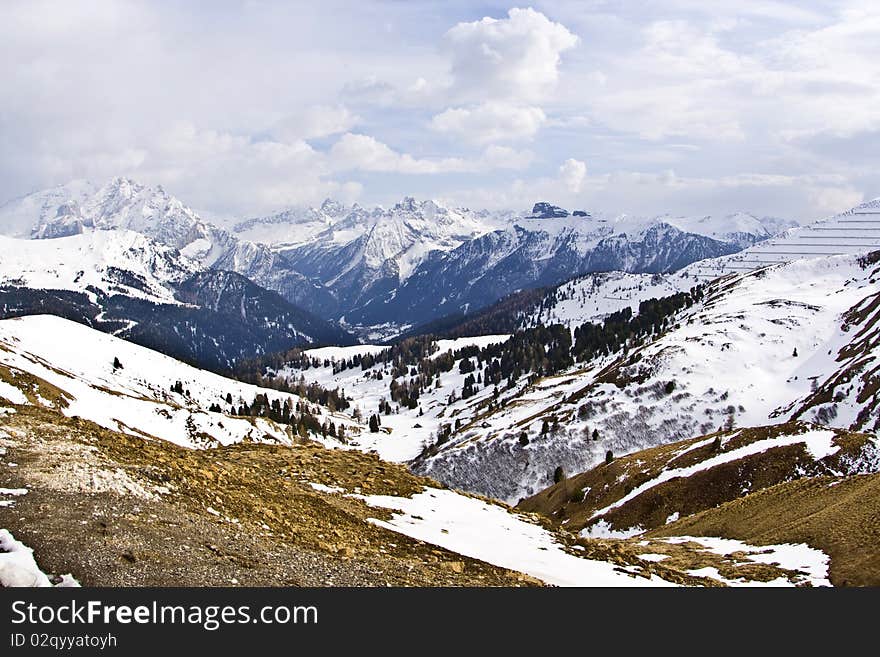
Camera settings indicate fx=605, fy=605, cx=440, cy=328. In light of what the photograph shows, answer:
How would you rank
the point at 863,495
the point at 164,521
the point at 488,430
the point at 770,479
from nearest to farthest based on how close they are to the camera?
the point at 164,521 < the point at 863,495 < the point at 770,479 < the point at 488,430

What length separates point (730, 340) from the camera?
17588 centimetres

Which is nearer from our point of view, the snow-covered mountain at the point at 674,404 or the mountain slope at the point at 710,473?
the mountain slope at the point at 710,473

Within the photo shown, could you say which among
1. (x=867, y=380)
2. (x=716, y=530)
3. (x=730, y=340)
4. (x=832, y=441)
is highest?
(x=730, y=340)

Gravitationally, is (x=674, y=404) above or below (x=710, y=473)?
above

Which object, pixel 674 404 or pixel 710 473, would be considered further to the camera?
pixel 674 404

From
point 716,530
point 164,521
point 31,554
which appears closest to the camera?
point 31,554

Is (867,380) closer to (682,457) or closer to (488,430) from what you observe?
(682,457)

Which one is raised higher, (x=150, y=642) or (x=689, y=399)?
(x=689, y=399)

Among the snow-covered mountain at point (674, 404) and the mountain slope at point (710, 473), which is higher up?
the snow-covered mountain at point (674, 404)

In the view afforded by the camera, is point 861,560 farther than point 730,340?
No

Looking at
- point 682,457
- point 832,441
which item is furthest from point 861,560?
point 682,457

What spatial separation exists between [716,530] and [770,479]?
22.4m

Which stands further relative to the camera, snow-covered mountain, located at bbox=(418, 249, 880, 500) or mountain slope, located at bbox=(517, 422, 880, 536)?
snow-covered mountain, located at bbox=(418, 249, 880, 500)

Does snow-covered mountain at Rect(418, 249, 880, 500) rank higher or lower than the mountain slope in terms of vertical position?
higher
